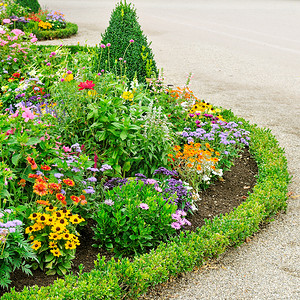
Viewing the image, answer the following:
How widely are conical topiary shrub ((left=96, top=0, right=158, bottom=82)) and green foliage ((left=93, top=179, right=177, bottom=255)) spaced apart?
2.45 m

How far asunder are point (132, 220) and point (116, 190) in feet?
1.07

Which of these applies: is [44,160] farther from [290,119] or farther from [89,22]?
[89,22]

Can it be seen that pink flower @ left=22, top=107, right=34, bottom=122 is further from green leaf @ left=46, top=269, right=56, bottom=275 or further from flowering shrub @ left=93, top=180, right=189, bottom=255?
green leaf @ left=46, top=269, right=56, bottom=275

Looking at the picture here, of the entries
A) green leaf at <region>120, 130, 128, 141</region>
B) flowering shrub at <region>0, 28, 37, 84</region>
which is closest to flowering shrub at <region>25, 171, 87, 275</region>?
green leaf at <region>120, 130, 128, 141</region>

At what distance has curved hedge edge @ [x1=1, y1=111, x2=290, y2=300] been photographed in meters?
2.86

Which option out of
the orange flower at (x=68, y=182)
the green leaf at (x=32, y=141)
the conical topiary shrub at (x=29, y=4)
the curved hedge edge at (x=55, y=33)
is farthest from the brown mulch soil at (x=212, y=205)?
the conical topiary shrub at (x=29, y=4)

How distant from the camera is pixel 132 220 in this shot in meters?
3.41

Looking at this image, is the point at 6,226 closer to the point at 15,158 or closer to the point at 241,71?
the point at 15,158

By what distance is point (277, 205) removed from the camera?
4.27 m

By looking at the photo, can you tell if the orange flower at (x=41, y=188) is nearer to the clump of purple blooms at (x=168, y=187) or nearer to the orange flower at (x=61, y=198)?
the orange flower at (x=61, y=198)

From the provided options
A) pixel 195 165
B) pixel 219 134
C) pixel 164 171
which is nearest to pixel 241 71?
pixel 219 134

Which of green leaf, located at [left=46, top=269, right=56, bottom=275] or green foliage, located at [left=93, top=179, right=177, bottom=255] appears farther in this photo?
green foliage, located at [left=93, top=179, right=177, bottom=255]

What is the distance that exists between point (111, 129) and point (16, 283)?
1590 mm

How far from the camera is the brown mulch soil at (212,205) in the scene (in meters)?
3.08
